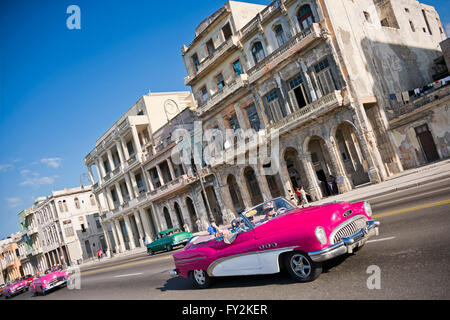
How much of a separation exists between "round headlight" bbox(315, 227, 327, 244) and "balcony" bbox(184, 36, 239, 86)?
77.2 ft

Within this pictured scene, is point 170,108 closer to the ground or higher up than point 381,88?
higher up

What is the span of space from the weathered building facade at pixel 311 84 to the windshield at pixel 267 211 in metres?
14.8

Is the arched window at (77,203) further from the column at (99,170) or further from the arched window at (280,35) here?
the arched window at (280,35)

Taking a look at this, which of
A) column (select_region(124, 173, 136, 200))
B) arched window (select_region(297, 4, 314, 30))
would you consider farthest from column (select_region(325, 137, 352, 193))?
column (select_region(124, 173, 136, 200))

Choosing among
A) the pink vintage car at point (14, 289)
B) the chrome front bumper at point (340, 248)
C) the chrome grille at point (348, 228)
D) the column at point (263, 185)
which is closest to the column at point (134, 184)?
the pink vintage car at point (14, 289)

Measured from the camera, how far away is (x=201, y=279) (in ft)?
25.6

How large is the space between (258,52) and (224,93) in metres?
4.53

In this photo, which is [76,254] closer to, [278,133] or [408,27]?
[278,133]

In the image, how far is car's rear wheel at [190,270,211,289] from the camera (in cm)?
762

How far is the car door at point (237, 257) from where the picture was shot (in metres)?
6.36

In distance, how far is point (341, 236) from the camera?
556 cm

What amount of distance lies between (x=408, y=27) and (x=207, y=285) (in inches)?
1215

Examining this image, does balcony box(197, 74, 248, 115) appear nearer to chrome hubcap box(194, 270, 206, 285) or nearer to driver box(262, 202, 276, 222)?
driver box(262, 202, 276, 222)

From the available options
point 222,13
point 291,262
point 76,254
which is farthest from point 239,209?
point 76,254
